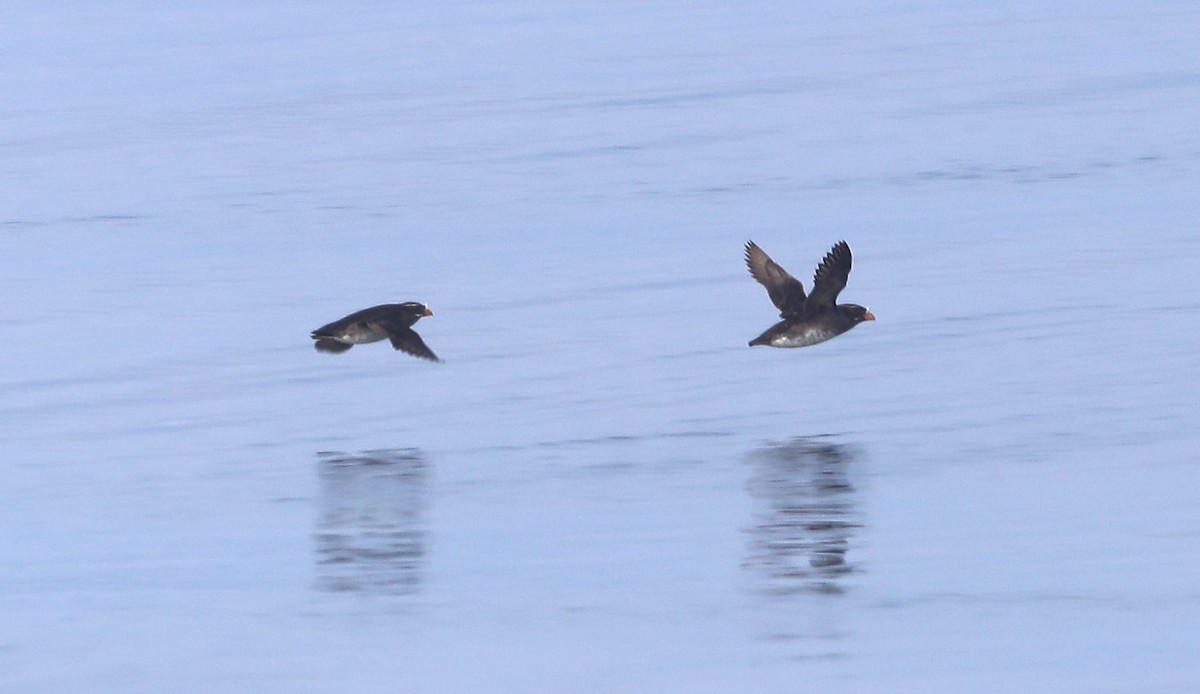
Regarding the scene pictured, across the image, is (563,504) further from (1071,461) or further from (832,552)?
(1071,461)

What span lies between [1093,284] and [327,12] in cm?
4121

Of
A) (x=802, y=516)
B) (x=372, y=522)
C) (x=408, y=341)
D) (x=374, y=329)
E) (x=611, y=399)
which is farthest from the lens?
(x=611, y=399)

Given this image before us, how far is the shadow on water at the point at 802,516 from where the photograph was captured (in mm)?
13367

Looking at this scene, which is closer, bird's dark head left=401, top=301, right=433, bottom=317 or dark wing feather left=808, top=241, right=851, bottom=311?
dark wing feather left=808, top=241, right=851, bottom=311

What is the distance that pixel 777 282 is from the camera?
19.2 metres

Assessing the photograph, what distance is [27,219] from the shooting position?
98.1 ft

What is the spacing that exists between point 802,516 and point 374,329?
4868 millimetres

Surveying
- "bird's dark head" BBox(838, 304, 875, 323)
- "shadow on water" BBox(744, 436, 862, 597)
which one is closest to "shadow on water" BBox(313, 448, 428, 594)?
"shadow on water" BBox(744, 436, 862, 597)

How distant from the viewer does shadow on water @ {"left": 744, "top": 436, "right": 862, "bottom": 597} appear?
43.9ft

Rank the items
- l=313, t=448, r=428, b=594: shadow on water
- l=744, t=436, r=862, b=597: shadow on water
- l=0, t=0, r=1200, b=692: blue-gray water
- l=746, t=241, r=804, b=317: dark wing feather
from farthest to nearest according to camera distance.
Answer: l=746, t=241, r=804, b=317: dark wing feather < l=313, t=448, r=428, b=594: shadow on water < l=744, t=436, r=862, b=597: shadow on water < l=0, t=0, r=1200, b=692: blue-gray water

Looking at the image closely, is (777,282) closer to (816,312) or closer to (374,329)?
(816,312)

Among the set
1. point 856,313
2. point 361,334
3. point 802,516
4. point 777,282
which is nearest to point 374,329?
point 361,334

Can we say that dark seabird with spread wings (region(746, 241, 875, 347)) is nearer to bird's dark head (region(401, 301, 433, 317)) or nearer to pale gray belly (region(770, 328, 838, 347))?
pale gray belly (region(770, 328, 838, 347))

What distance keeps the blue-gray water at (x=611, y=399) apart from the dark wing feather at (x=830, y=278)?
688 mm
